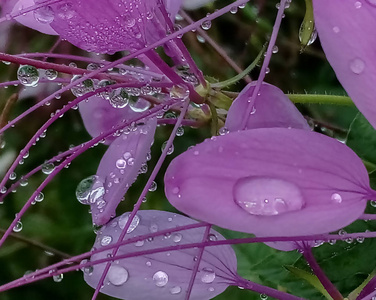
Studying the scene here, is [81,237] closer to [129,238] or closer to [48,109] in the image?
[48,109]

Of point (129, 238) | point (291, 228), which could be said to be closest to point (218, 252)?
point (129, 238)

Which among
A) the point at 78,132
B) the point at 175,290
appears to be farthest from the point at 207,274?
the point at 78,132

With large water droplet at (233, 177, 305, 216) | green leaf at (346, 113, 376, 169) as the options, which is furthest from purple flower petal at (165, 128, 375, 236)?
green leaf at (346, 113, 376, 169)

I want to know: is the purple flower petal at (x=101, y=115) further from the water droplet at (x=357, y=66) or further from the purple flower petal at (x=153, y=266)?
the water droplet at (x=357, y=66)

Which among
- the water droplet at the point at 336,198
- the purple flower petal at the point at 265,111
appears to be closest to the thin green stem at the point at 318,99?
the purple flower petal at the point at 265,111

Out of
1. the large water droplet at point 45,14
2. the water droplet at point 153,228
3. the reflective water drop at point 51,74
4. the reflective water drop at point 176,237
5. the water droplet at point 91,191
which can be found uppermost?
the reflective water drop at point 51,74

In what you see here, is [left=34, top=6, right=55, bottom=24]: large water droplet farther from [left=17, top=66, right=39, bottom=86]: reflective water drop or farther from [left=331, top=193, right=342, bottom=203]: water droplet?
[left=331, top=193, right=342, bottom=203]: water droplet
